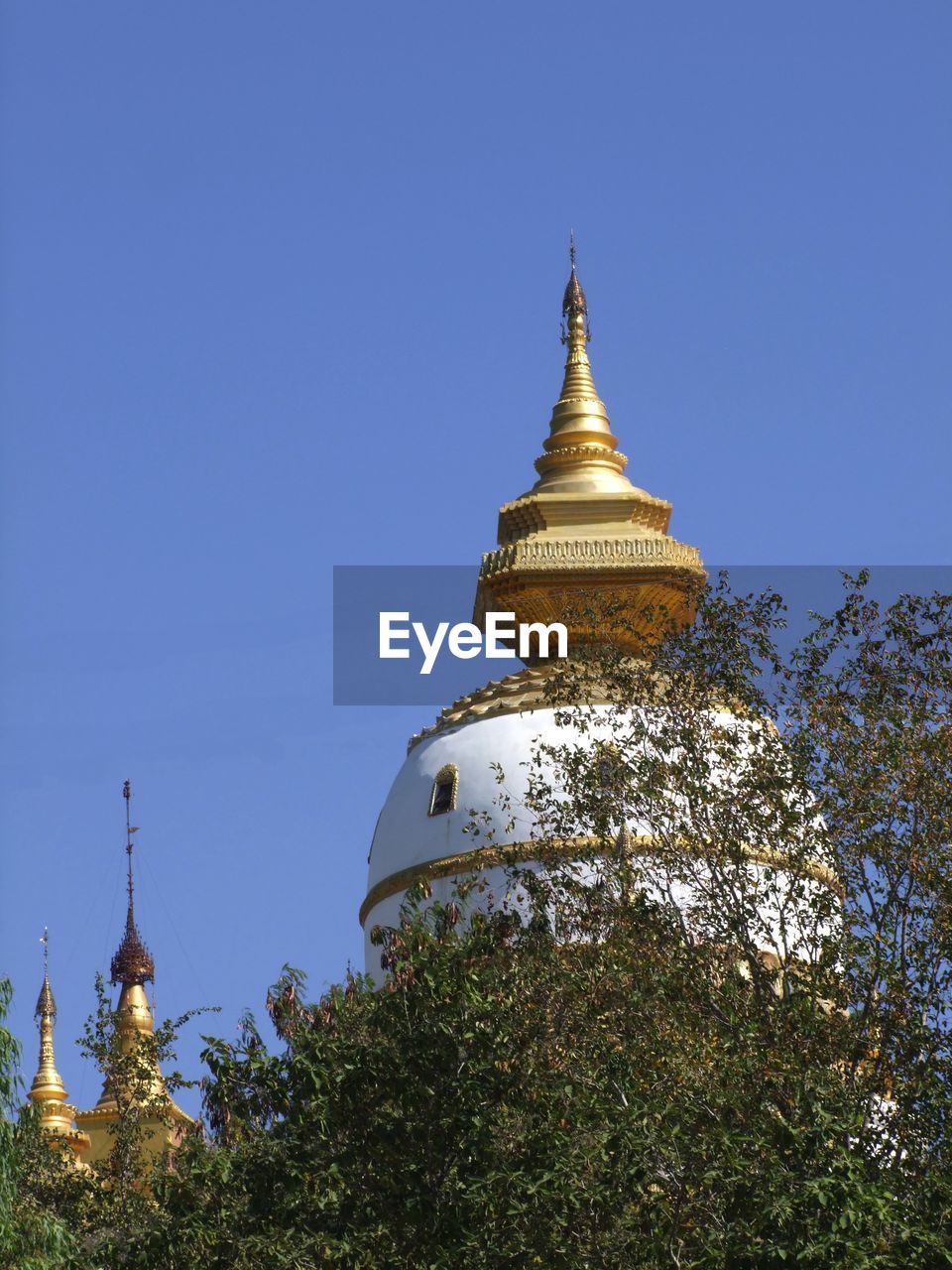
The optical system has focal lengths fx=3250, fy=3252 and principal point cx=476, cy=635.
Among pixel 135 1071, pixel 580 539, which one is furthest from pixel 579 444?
pixel 135 1071

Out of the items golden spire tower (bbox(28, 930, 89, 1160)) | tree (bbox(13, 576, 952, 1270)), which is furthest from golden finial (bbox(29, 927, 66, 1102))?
tree (bbox(13, 576, 952, 1270))

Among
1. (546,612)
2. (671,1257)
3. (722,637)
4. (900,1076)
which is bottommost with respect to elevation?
(671,1257)

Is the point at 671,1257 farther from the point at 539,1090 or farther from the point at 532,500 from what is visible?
the point at 532,500

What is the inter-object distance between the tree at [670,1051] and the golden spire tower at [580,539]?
20.7m

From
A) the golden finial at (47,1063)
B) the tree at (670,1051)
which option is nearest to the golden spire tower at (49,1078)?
the golden finial at (47,1063)

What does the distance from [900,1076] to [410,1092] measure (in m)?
4.35

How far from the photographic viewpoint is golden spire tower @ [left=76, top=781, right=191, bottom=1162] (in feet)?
125

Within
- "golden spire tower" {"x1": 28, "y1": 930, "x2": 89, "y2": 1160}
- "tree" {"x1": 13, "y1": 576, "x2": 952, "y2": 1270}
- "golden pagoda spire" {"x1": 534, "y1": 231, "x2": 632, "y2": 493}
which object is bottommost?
"tree" {"x1": 13, "y1": 576, "x2": 952, "y2": 1270}

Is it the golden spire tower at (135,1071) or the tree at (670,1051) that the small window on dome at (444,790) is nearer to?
the golden spire tower at (135,1071)

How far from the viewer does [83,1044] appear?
38.4 metres

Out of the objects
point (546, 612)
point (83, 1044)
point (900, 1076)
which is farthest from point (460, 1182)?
point (546, 612)

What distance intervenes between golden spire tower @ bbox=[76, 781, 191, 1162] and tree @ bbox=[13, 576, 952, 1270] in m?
6.26

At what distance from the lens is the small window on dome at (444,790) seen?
1996 inches

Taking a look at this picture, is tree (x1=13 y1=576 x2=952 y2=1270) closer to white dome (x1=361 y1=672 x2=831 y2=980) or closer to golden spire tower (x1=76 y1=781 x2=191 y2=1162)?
Result: golden spire tower (x1=76 y1=781 x2=191 y2=1162)
